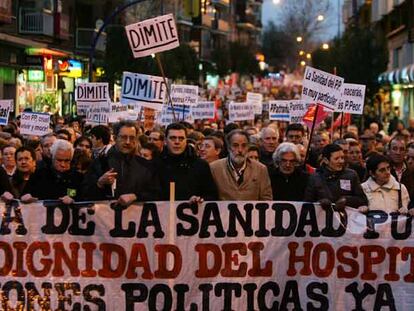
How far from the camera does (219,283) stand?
8461 millimetres

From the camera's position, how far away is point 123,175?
945 centimetres

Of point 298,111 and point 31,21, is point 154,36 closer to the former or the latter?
point 298,111

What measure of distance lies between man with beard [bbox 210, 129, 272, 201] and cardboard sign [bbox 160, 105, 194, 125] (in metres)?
10.3

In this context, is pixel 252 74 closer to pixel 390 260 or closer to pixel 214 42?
pixel 214 42

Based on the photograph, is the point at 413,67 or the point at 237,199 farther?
the point at 413,67

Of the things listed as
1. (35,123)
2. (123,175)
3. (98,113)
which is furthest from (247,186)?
(98,113)

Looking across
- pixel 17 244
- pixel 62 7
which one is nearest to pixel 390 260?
pixel 17 244

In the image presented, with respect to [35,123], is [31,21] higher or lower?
higher

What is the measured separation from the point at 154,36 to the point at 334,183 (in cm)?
425

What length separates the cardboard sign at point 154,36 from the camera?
43.5 feet

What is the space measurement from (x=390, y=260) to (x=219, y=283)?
1358 millimetres

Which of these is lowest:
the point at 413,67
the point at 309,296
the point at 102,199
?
the point at 309,296

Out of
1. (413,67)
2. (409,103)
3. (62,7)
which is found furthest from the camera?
(409,103)

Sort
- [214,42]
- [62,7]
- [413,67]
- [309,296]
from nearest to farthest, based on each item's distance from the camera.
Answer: [309,296], [413,67], [62,7], [214,42]
